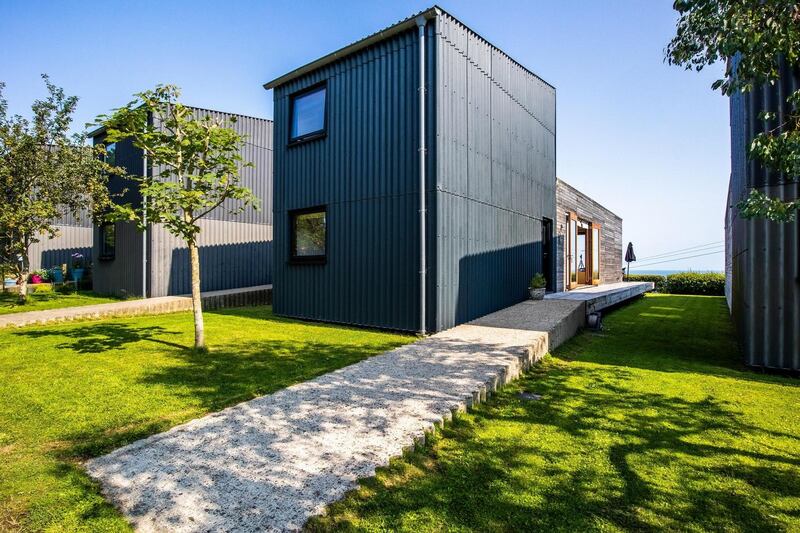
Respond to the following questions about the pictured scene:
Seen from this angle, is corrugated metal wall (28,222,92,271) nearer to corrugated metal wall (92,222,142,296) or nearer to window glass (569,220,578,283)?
corrugated metal wall (92,222,142,296)

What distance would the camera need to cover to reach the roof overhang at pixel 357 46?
7.06 meters

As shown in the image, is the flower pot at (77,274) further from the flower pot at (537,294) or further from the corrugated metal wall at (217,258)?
the flower pot at (537,294)

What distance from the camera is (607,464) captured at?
2842mm

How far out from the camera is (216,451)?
2.80 m

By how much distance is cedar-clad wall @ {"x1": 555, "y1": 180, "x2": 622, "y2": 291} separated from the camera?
13310mm

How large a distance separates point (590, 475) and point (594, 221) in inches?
680

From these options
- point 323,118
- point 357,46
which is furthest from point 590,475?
point 323,118

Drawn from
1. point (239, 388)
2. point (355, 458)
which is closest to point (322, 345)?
point (239, 388)

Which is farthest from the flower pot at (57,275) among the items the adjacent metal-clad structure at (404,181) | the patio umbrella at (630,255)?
the patio umbrella at (630,255)

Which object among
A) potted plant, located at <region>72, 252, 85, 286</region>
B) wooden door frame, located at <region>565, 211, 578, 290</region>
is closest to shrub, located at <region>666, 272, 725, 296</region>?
wooden door frame, located at <region>565, 211, 578, 290</region>

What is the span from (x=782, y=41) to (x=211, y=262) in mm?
14463

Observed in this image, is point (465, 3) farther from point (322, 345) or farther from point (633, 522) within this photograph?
point (633, 522)

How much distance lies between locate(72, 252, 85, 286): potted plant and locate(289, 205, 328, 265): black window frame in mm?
11996

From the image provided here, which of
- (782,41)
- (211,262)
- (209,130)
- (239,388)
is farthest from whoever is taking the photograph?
(211,262)
